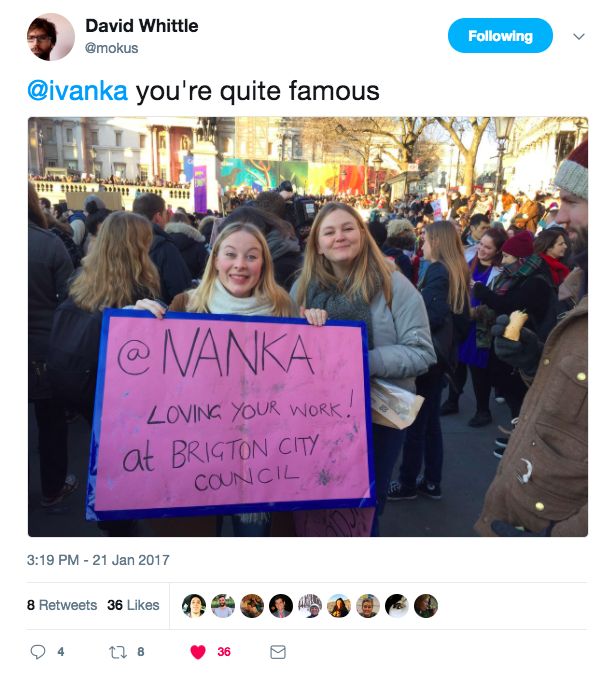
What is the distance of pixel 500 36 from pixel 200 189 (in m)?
25.2

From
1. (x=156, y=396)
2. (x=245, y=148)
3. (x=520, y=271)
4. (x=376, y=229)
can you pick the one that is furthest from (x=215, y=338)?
(x=245, y=148)

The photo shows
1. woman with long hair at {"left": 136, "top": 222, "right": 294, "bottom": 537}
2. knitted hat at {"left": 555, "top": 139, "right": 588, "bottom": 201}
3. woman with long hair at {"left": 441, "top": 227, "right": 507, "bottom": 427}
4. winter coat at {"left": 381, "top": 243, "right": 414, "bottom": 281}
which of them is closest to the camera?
knitted hat at {"left": 555, "top": 139, "right": 588, "bottom": 201}

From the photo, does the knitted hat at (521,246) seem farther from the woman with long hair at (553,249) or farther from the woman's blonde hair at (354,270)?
the woman's blonde hair at (354,270)

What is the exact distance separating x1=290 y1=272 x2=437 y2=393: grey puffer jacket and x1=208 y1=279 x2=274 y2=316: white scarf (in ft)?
1.50

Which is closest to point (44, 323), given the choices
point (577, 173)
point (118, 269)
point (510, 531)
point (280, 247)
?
point (118, 269)

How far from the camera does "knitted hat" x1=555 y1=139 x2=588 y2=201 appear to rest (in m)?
1.31

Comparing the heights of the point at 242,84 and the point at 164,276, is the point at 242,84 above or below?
above
